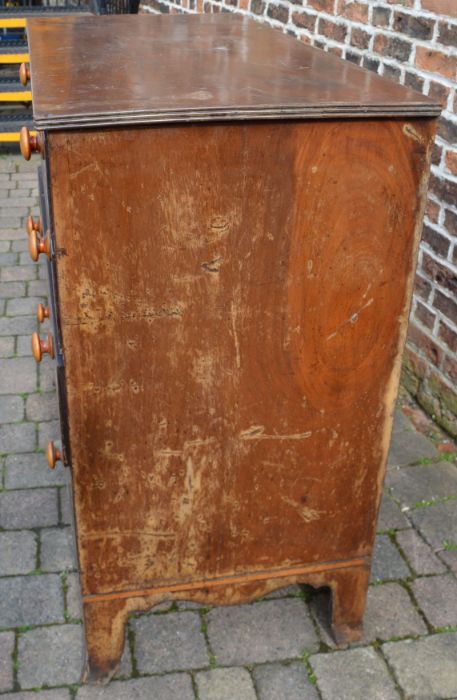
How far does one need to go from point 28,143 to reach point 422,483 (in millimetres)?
1943

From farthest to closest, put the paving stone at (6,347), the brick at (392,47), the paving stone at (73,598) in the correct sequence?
the paving stone at (6,347) → the brick at (392,47) → the paving stone at (73,598)

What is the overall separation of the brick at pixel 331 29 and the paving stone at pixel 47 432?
6.86ft

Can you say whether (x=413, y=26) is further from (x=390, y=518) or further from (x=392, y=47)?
(x=390, y=518)

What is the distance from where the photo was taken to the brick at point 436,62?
2984 mm

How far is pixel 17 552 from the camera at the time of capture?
277 cm

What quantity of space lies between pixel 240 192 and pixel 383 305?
1.54ft

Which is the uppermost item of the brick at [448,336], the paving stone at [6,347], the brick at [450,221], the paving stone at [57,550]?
the brick at [450,221]

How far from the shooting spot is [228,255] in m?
1.84

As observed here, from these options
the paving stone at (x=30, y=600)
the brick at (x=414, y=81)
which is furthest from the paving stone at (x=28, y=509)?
the brick at (x=414, y=81)

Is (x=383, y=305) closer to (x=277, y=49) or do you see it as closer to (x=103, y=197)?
(x=103, y=197)

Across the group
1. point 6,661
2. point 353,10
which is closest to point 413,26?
point 353,10

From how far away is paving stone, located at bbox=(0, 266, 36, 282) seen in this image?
187 inches

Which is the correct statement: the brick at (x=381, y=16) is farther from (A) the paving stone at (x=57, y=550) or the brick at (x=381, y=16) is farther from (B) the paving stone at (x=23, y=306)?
(A) the paving stone at (x=57, y=550)

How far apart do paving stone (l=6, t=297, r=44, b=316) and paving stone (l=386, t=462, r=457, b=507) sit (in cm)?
217
